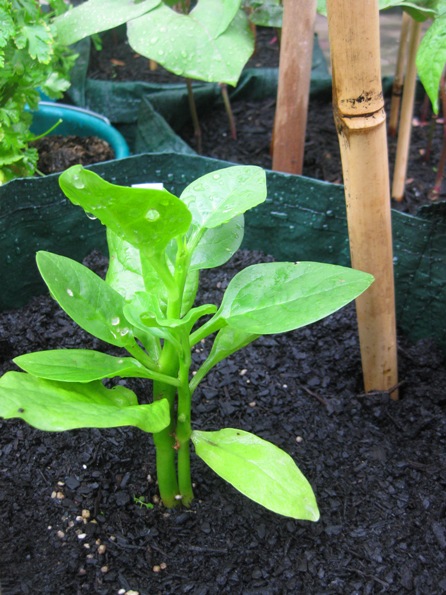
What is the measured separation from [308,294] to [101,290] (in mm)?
209

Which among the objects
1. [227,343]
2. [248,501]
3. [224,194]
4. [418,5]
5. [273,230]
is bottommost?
[248,501]

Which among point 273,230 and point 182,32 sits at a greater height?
point 182,32

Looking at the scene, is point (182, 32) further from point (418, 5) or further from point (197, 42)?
point (418, 5)

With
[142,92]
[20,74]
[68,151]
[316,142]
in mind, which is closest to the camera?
[20,74]

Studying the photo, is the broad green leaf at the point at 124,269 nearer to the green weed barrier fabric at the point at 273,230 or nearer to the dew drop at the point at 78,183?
the dew drop at the point at 78,183

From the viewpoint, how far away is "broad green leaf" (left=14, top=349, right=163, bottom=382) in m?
0.57

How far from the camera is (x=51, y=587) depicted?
69 centimetres

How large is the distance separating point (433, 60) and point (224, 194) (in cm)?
34

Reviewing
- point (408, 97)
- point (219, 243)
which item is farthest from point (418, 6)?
point (219, 243)

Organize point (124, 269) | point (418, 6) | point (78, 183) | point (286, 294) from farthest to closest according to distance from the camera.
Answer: point (418, 6) < point (124, 269) < point (286, 294) < point (78, 183)

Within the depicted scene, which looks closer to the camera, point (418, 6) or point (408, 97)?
point (418, 6)

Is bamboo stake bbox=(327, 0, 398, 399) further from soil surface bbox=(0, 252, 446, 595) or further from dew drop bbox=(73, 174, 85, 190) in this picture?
dew drop bbox=(73, 174, 85, 190)

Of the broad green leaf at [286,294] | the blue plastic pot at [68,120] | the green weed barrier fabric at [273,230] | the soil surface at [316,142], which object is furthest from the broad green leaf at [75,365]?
the blue plastic pot at [68,120]

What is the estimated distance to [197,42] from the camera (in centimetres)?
113
